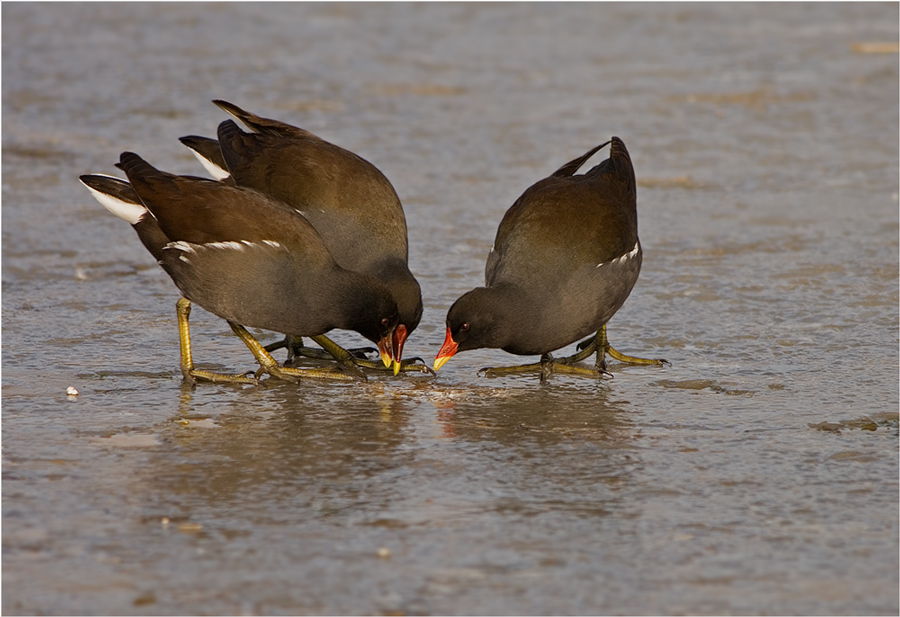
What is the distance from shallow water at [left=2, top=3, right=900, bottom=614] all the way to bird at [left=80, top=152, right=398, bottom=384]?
0.21 metres

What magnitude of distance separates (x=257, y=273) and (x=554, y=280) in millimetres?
1010

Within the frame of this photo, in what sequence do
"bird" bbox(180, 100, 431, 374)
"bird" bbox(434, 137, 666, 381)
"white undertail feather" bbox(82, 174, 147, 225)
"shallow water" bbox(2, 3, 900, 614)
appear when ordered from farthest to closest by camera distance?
"white undertail feather" bbox(82, 174, 147, 225)
"bird" bbox(180, 100, 431, 374)
"bird" bbox(434, 137, 666, 381)
"shallow water" bbox(2, 3, 900, 614)

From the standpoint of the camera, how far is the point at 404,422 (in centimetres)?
406

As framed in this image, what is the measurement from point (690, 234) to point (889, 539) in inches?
130

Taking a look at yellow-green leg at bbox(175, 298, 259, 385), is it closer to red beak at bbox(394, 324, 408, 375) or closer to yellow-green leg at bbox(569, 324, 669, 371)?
red beak at bbox(394, 324, 408, 375)

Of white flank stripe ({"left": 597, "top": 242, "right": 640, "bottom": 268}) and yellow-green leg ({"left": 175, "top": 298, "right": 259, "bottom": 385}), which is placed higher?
white flank stripe ({"left": 597, "top": 242, "right": 640, "bottom": 268})

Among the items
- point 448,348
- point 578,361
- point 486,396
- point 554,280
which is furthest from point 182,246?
point 578,361

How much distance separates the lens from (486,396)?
4.37m

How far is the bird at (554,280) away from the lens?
4.33 metres

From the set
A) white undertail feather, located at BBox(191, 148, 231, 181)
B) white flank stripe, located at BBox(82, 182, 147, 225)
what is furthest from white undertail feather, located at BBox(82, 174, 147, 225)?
white undertail feather, located at BBox(191, 148, 231, 181)

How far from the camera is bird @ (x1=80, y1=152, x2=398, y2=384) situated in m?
4.37

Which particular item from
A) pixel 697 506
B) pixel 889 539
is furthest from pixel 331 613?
pixel 889 539

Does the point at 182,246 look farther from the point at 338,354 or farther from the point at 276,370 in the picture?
the point at 338,354

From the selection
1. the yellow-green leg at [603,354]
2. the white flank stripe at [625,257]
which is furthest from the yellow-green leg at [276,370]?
the white flank stripe at [625,257]
